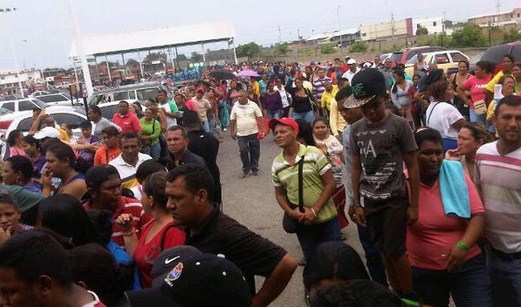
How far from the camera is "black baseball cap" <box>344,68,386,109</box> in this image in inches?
125

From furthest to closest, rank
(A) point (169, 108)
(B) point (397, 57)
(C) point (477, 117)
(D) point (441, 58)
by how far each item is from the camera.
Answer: (B) point (397, 57), (D) point (441, 58), (A) point (169, 108), (C) point (477, 117)

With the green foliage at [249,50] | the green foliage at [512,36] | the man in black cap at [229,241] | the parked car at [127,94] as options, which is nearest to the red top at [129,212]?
the man in black cap at [229,241]

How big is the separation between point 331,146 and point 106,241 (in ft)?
10.8

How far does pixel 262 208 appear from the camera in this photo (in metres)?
8.16

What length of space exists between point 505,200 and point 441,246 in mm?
463

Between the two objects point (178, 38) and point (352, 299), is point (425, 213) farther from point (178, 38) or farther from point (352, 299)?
point (178, 38)

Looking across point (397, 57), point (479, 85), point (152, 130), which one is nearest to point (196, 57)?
point (397, 57)

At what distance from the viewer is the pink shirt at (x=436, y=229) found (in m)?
3.06

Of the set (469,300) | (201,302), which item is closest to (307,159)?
(469,300)

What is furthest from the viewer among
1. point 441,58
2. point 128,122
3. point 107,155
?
point 441,58

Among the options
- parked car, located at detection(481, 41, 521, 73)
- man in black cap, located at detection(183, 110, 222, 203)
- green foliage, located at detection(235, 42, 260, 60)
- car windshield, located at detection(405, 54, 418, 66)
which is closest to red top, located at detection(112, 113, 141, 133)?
man in black cap, located at detection(183, 110, 222, 203)

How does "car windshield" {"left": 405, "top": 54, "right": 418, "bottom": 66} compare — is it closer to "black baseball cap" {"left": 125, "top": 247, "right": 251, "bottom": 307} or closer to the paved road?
the paved road

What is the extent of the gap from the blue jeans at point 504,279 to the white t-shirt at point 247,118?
683cm

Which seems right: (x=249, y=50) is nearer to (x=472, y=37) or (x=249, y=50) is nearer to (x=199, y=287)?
(x=472, y=37)
